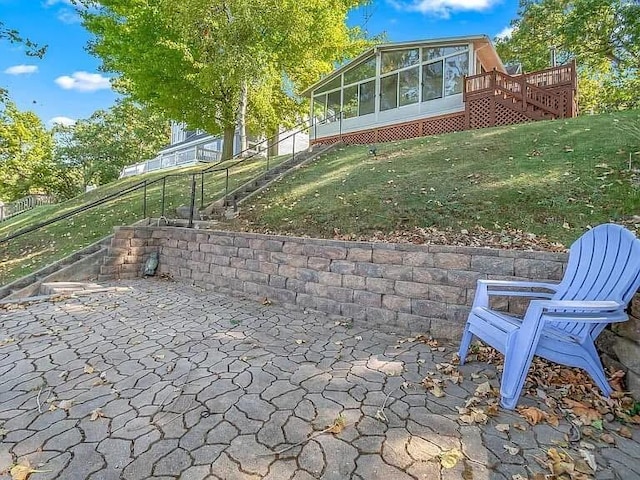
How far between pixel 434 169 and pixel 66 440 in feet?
20.4

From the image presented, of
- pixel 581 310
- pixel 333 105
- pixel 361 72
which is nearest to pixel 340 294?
pixel 581 310

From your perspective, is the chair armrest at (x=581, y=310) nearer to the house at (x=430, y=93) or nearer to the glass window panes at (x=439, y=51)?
the house at (x=430, y=93)

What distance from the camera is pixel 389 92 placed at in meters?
13.0

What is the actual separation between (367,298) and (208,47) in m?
10.8

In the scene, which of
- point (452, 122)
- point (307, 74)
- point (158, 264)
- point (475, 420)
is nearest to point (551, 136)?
point (452, 122)

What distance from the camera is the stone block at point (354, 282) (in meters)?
3.84

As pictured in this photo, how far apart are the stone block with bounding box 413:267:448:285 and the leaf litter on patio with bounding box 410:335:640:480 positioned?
2.86ft

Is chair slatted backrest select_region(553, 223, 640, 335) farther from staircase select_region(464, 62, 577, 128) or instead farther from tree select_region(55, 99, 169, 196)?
tree select_region(55, 99, 169, 196)

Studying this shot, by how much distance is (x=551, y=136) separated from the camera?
673 centimetres

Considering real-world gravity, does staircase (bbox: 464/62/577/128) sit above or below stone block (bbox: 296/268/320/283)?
above

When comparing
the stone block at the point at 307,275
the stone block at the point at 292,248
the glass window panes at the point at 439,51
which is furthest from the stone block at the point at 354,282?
the glass window panes at the point at 439,51

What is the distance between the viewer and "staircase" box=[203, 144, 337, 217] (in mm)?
7402

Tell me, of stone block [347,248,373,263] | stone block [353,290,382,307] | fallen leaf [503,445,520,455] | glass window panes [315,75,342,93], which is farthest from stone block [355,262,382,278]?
glass window panes [315,75,342,93]

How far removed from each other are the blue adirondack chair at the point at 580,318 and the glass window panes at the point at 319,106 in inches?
556
